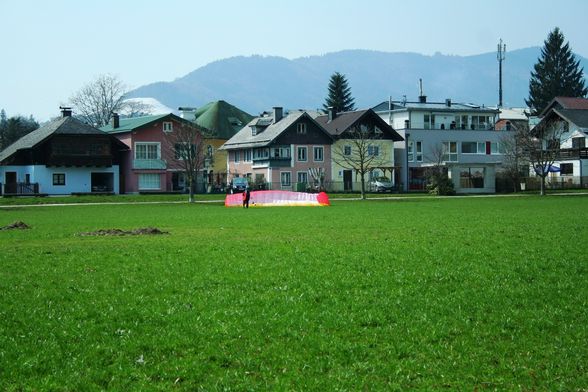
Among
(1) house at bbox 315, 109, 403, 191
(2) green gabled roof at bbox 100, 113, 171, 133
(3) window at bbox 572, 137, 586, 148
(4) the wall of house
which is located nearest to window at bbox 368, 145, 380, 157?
(1) house at bbox 315, 109, 403, 191

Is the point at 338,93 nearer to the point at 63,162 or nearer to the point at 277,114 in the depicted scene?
the point at 277,114

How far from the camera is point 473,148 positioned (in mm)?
105000

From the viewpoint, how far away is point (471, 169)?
8925 cm

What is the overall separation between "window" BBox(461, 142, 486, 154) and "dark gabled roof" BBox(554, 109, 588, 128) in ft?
34.2

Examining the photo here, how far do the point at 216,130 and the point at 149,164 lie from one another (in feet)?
79.1

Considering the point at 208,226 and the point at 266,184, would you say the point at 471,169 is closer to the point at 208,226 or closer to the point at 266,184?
the point at 266,184

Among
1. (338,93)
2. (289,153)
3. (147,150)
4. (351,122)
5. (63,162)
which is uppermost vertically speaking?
(338,93)

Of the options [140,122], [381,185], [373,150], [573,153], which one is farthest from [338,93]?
[140,122]

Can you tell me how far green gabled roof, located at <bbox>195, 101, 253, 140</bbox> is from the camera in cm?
11719

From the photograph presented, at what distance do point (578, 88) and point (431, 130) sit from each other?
1548 inches

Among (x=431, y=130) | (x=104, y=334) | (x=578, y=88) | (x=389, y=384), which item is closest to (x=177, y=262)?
(x=104, y=334)

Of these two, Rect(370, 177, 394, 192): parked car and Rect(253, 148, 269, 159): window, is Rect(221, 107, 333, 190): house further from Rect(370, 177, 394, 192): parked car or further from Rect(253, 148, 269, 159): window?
Rect(370, 177, 394, 192): parked car

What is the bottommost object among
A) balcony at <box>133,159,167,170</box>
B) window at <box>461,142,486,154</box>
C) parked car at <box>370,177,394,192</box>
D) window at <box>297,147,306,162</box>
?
parked car at <box>370,177,394,192</box>

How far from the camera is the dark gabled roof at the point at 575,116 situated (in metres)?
98.8
